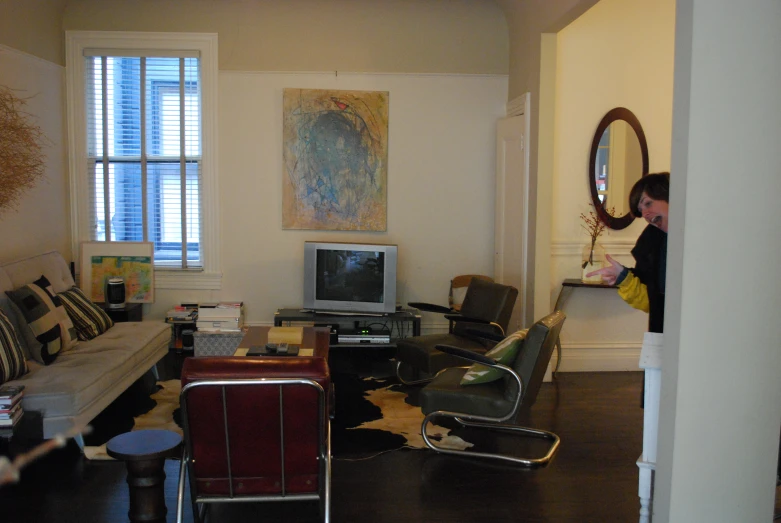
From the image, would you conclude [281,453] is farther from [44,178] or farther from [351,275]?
[44,178]

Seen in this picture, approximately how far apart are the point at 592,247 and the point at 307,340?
240cm

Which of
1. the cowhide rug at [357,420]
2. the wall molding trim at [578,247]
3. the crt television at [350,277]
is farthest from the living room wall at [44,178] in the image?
the wall molding trim at [578,247]

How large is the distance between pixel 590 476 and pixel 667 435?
1355 millimetres

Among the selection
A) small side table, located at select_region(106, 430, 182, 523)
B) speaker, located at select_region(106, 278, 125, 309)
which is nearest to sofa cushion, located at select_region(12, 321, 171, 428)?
speaker, located at select_region(106, 278, 125, 309)

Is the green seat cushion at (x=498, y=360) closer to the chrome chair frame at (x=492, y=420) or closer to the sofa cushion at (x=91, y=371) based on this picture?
the chrome chair frame at (x=492, y=420)

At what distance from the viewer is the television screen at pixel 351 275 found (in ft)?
21.4

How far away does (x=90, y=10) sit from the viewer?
6590 millimetres

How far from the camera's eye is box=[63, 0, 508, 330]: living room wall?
6.70 m

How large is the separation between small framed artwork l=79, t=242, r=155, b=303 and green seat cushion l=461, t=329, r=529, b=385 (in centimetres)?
336

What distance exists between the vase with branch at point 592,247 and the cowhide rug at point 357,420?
5.55ft

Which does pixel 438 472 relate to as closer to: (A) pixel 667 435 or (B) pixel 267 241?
(A) pixel 667 435

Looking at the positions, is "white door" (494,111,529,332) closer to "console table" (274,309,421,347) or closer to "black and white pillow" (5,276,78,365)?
"console table" (274,309,421,347)

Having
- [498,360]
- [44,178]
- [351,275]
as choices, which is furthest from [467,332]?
[44,178]

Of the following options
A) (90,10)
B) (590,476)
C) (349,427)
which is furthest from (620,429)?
(90,10)
